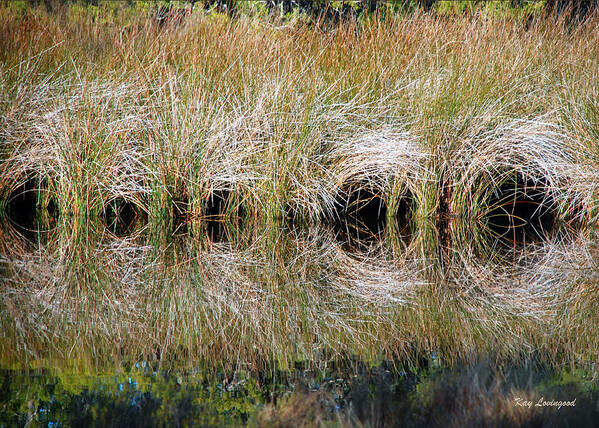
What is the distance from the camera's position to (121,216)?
5344mm

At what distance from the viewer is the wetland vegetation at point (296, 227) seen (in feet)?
7.26

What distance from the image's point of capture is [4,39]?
19.7ft

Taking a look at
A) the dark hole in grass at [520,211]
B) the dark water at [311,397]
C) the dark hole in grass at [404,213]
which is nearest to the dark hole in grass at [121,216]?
the dark hole in grass at [404,213]

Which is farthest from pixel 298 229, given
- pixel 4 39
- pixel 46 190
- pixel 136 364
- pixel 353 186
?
pixel 4 39

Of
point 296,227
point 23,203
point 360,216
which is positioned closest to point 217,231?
point 296,227

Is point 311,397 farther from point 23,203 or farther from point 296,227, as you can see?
point 23,203

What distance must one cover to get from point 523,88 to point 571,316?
117 inches

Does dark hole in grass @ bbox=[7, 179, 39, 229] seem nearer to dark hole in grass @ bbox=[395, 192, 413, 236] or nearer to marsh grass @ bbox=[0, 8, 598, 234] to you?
marsh grass @ bbox=[0, 8, 598, 234]

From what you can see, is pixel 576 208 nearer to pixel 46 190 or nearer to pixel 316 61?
pixel 316 61

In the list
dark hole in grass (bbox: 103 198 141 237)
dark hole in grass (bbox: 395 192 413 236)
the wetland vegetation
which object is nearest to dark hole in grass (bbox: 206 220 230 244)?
the wetland vegetation

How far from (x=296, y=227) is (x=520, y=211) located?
82.1 inches

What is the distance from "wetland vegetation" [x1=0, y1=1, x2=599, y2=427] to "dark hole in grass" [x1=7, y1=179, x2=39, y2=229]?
3 centimetres

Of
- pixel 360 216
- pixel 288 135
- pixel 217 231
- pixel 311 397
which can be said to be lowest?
pixel 311 397

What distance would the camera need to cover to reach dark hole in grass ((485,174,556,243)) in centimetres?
511
